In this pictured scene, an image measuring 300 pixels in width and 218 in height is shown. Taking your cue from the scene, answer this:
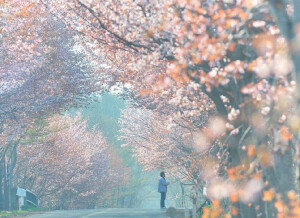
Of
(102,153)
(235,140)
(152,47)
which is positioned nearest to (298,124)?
(235,140)

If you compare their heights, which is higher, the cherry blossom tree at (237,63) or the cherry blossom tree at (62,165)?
the cherry blossom tree at (62,165)

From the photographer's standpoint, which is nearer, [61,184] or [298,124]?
[298,124]

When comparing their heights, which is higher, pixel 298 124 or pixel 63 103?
pixel 63 103

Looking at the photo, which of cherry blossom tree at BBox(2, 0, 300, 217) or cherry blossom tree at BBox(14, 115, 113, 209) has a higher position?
cherry blossom tree at BBox(14, 115, 113, 209)

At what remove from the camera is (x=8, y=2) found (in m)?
23.9

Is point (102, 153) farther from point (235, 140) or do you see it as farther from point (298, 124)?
point (298, 124)

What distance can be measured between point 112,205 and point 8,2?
195ft

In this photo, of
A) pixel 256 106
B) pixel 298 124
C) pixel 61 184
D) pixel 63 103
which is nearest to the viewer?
pixel 298 124

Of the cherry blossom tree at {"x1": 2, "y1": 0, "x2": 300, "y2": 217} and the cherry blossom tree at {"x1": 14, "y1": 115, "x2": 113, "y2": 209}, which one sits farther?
the cherry blossom tree at {"x1": 14, "y1": 115, "x2": 113, "y2": 209}

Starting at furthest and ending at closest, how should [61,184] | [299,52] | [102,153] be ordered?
1. [102,153]
2. [61,184]
3. [299,52]

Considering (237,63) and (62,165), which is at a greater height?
(62,165)

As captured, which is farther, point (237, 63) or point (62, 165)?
point (62, 165)

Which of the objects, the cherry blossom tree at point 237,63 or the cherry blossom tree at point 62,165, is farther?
the cherry blossom tree at point 62,165

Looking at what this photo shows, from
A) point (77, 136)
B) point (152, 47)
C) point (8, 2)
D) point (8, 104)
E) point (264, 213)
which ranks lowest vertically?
point (264, 213)
